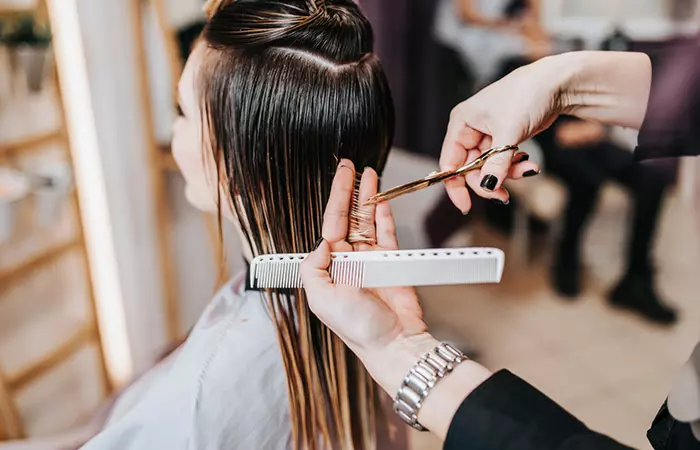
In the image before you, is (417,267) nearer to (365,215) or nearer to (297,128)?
(365,215)

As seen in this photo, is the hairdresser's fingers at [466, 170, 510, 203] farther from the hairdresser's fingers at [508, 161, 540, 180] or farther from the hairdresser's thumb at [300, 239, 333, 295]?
the hairdresser's thumb at [300, 239, 333, 295]

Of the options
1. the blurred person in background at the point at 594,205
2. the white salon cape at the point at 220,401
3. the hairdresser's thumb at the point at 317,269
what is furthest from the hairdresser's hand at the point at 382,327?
the blurred person in background at the point at 594,205

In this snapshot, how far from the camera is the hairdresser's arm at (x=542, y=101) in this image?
599 millimetres

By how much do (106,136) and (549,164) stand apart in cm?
148

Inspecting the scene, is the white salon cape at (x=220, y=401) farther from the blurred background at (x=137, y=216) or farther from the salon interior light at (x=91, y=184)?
the salon interior light at (x=91, y=184)

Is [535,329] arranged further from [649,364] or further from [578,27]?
[578,27]

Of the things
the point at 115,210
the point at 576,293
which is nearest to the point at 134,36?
the point at 115,210

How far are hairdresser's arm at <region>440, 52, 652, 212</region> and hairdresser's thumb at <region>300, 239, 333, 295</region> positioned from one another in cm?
15

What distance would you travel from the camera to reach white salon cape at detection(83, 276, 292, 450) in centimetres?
70

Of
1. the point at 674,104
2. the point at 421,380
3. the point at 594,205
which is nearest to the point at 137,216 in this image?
the point at 421,380

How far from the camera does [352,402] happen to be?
0.77m

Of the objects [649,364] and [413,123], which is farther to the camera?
[649,364]

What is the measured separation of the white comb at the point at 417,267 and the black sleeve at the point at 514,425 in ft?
0.32

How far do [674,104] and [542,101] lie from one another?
0.12 metres
